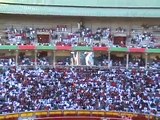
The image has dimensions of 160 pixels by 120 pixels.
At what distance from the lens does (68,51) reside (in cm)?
4553

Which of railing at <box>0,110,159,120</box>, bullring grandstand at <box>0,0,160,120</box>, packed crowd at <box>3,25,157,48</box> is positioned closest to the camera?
railing at <box>0,110,159,120</box>

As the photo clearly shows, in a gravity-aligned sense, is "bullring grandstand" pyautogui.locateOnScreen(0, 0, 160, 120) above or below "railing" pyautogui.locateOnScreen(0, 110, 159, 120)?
above

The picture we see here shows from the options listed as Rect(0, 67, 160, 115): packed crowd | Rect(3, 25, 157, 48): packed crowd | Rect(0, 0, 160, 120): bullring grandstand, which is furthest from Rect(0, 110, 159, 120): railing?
Rect(3, 25, 157, 48): packed crowd

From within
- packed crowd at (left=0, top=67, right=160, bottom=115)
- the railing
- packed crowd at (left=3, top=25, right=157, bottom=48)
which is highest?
packed crowd at (left=3, top=25, right=157, bottom=48)

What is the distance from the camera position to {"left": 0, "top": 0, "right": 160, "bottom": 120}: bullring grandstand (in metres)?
37.0

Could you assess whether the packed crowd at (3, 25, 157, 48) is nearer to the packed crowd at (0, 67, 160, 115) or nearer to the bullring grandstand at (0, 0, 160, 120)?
the bullring grandstand at (0, 0, 160, 120)

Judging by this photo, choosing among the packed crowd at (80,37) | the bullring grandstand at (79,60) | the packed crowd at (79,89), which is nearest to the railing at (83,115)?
the bullring grandstand at (79,60)

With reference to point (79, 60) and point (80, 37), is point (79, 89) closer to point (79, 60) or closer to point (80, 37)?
point (79, 60)

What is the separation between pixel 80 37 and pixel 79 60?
2919 millimetres

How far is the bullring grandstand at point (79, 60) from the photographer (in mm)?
36969

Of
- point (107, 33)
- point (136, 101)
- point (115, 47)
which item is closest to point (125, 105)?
point (136, 101)

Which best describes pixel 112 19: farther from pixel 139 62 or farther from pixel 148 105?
pixel 148 105

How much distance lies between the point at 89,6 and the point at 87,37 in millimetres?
3284

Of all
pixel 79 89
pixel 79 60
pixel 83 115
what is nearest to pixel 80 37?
pixel 79 60
